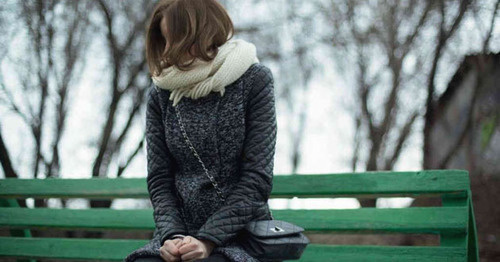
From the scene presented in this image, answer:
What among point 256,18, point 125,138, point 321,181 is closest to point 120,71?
point 125,138

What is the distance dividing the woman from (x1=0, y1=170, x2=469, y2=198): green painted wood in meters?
0.79

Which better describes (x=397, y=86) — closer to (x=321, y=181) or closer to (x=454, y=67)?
(x=454, y=67)

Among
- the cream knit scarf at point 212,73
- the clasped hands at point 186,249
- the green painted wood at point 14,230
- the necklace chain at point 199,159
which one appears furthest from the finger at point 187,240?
the green painted wood at point 14,230

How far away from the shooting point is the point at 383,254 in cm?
302

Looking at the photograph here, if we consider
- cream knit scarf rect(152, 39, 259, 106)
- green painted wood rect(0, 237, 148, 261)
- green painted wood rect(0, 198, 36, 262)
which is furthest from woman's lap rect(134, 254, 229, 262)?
green painted wood rect(0, 198, 36, 262)

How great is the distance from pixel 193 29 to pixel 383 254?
1.43 meters

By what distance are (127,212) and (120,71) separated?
4.73m

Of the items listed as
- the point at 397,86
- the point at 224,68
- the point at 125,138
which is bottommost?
the point at 224,68

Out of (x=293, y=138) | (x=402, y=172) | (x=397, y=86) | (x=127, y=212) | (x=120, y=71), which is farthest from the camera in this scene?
(x=293, y=138)

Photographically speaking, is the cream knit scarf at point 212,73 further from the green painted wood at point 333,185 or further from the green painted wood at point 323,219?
the green painted wood at point 323,219

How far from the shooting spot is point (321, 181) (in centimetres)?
316

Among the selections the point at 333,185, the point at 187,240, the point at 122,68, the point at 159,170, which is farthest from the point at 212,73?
the point at 122,68

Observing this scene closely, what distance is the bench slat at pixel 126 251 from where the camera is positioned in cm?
294

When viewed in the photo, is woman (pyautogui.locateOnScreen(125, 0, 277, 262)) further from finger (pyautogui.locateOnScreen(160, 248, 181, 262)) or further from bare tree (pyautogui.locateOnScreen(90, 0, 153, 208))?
bare tree (pyautogui.locateOnScreen(90, 0, 153, 208))
